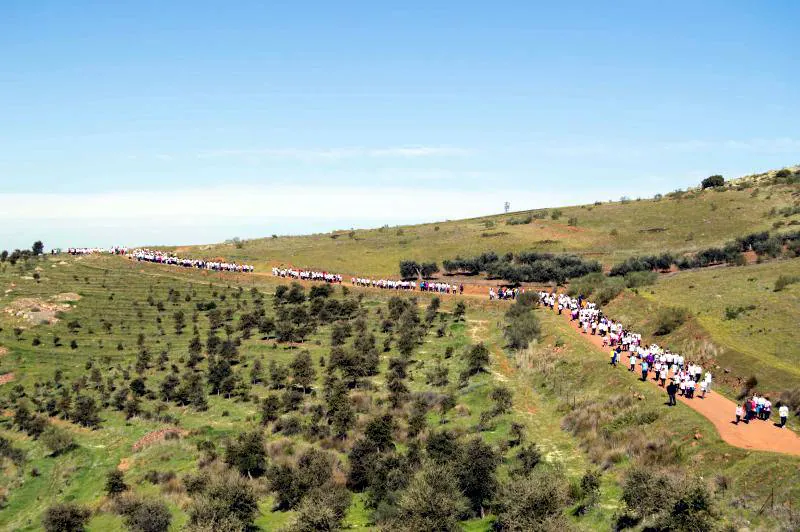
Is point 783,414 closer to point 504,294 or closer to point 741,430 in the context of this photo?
point 741,430

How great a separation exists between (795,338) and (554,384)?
14212mm

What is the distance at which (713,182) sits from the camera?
126 meters

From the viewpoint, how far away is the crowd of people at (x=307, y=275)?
79.8 metres

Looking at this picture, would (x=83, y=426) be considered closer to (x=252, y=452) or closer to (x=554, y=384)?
(x=252, y=452)

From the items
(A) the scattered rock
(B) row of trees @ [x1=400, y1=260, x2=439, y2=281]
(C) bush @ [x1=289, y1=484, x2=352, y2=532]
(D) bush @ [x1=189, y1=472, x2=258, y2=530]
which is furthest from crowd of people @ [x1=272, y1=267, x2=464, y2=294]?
(D) bush @ [x1=189, y1=472, x2=258, y2=530]

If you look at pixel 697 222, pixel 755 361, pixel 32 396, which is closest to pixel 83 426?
pixel 32 396

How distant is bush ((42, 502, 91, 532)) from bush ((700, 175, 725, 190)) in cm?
12411

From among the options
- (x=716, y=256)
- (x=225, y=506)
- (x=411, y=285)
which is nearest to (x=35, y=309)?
(x=411, y=285)

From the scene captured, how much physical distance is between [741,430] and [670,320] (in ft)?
59.0

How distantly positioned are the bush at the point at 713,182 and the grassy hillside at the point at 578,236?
10990mm

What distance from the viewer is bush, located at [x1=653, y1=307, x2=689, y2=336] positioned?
138 ft

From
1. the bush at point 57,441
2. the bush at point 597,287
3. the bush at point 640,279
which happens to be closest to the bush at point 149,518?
the bush at point 57,441

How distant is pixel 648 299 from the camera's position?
167ft

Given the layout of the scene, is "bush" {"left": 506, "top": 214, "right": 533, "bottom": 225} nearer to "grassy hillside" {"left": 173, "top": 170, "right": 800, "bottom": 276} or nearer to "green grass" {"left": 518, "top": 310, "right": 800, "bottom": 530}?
"grassy hillside" {"left": 173, "top": 170, "right": 800, "bottom": 276}
